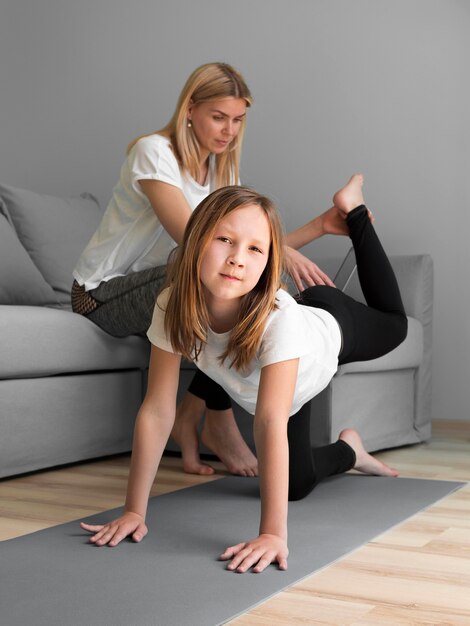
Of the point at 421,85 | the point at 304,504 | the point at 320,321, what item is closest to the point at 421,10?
the point at 421,85

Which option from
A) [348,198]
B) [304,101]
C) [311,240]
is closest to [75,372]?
[311,240]

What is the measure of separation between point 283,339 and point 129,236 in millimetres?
943

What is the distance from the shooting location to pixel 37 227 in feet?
9.78

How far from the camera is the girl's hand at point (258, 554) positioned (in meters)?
1.30

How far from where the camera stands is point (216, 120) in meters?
2.19

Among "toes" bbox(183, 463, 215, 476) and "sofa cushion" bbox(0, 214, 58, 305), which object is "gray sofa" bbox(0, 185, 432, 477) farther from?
"toes" bbox(183, 463, 215, 476)

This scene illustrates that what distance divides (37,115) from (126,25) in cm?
58

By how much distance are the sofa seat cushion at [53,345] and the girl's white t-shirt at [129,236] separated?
153 mm

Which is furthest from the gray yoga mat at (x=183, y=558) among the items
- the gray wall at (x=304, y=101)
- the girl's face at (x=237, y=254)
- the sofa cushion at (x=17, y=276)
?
the gray wall at (x=304, y=101)

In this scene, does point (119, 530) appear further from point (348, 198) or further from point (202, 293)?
point (348, 198)

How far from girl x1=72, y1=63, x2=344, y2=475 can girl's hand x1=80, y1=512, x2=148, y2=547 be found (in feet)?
2.23

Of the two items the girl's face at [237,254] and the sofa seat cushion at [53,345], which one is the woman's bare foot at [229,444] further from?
the girl's face at [237,254]

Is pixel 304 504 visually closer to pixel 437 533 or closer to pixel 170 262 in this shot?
pixel 437 533

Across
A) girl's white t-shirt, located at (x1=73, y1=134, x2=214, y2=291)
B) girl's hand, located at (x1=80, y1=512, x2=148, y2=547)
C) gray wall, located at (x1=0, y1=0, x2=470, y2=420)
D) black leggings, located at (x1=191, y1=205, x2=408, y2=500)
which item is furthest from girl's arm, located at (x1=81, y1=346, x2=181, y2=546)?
gray wall, located at (x1=0, y1=0, x2=470, y2=420)
